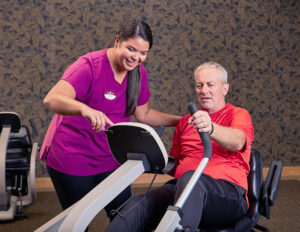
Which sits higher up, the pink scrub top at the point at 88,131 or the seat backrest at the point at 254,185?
→ the pink scrub top at the point at 88,131

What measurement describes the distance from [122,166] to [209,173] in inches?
20.3

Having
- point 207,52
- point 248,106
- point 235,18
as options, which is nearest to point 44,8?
point 207,52

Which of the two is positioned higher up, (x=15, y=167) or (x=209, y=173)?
(x=209, y=173)

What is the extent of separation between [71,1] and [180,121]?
258cm

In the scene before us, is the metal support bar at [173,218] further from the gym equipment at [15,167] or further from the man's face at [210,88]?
the gym equipment at [15,167]

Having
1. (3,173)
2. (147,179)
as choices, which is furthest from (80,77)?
(147,179)

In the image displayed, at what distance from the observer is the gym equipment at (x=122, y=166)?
1.29 metres

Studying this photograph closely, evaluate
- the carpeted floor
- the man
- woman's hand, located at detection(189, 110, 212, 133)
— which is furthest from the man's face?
the carpeted floor

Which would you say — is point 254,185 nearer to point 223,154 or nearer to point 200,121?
point 223,154

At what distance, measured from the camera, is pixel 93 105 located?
Answer: 188 centimetres

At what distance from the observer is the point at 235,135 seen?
177 centimetres

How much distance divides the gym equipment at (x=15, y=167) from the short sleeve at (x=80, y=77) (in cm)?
159

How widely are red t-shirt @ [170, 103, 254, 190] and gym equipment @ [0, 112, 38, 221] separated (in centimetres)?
169

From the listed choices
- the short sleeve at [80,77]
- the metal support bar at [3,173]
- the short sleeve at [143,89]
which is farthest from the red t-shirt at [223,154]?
the metal support bar at [3,173]
